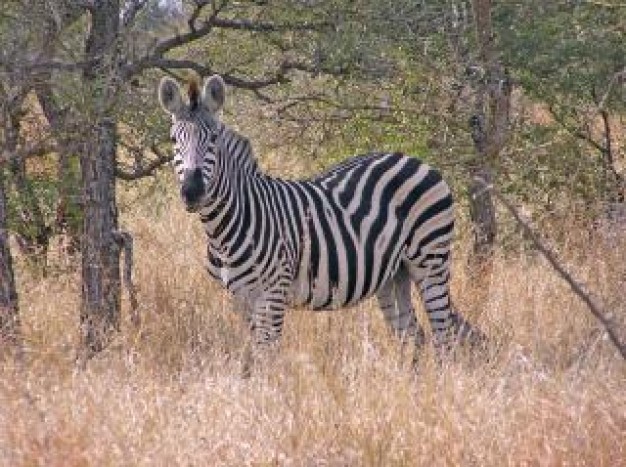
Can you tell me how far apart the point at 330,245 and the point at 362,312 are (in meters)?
0.70

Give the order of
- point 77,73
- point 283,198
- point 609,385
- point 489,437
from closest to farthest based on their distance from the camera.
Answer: point 489,437 < point 609,385 < point 77,73 < point 283,198

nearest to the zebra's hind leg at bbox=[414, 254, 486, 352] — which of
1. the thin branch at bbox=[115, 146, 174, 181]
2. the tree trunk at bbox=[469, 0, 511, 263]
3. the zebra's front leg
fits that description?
the tree trunk at bbox=[469, 0, 511, 263]

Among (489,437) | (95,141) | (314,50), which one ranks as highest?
(314,50)

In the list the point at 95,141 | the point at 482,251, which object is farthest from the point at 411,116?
the point at 95,141

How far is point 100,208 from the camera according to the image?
282 inches

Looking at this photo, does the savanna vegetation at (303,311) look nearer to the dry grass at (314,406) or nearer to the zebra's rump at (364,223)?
the dry grass at (314,406)

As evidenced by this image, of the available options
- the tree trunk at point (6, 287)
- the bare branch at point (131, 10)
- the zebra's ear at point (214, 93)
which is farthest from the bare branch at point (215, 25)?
the tree trunk at point (6, 287)

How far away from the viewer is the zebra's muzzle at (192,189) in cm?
658

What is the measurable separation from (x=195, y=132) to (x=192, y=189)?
1.16 ft

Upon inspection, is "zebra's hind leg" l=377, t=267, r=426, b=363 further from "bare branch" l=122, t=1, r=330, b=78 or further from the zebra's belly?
"bare branch" l=122, t=1, r=330, b=78

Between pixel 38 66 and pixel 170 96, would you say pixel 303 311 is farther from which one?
pixel 38 66

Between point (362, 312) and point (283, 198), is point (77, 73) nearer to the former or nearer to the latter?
point (283, 198)

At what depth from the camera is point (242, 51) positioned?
825 centimetres

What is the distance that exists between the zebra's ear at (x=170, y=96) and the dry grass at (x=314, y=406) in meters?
1.22
